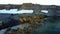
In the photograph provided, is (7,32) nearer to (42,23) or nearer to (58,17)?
(42,23)

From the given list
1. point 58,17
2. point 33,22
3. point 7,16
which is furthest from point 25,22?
point 58,17

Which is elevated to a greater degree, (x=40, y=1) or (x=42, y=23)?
(x=40, y=1)

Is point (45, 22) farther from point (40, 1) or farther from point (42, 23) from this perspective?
point (40, 1)

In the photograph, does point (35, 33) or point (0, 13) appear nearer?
point (35, 33)

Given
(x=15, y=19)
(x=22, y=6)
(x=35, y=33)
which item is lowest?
(x=35, y=33)

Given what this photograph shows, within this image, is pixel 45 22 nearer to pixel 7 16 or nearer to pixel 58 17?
pixel 58 17

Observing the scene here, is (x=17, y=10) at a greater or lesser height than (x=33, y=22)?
greater

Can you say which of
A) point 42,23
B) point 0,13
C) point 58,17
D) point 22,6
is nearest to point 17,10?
point 22,6
